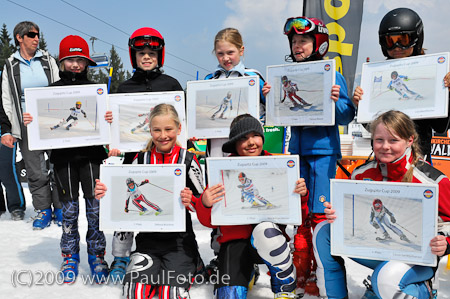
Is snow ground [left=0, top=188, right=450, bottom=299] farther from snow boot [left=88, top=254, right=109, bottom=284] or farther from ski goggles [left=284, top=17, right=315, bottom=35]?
ski goggles [left=284, top=17, right=315, bottom=35]

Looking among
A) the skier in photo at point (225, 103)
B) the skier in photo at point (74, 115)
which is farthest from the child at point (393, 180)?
the skier in photo at point (74, 115)

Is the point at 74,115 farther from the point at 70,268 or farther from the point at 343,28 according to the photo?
the point at 343,28

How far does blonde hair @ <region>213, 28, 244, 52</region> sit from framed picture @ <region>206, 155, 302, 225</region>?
1292 mm

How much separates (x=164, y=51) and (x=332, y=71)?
1546 mm

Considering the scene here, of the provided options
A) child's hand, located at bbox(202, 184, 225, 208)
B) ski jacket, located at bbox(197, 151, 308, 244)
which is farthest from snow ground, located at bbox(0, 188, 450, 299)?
child's hand, located at bbox(202, 184, 225, 208)

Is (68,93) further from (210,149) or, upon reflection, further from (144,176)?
(210,149)

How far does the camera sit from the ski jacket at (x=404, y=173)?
2166 millimetres

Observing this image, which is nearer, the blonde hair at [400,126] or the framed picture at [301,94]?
the blonde hair at [400,126]

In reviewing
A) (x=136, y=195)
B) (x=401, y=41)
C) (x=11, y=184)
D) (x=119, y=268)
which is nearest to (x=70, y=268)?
(x=119, y=268)

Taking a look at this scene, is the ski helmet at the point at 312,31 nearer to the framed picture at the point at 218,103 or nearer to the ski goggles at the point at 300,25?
the ski goggles at the point at 300,25

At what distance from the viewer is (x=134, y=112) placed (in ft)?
10.2

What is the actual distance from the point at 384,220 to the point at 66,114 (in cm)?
256

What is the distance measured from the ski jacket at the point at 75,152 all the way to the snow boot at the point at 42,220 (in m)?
1.97

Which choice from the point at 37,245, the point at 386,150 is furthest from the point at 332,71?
the point at 37,245
